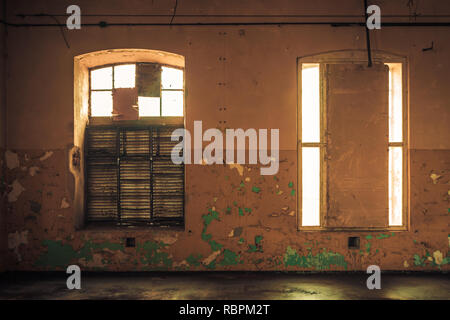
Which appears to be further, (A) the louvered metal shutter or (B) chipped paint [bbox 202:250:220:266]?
(A) the louvered metal shutter

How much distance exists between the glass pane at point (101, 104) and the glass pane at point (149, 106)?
489 millimetres

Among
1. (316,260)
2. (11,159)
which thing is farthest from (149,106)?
(316,260)

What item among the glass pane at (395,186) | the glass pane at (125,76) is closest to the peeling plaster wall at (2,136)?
the glass pane at (125,76)

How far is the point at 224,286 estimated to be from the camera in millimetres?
3893

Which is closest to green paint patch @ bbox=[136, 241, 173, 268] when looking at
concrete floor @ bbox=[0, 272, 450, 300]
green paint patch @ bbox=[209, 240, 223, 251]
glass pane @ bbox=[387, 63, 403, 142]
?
concrete floor @ bbox=[0, 272, 450, 300]

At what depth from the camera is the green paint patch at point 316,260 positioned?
4.41 m

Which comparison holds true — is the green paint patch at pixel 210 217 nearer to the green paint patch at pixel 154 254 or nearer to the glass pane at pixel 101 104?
the green paint patch at pixel 154 254

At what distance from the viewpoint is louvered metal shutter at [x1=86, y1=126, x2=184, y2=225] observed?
4824 millimetres

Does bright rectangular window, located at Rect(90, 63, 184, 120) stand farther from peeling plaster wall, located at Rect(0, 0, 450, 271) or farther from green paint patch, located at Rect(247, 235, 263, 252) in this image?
green paint patch, located at Rect(247, 235, 263, 252)

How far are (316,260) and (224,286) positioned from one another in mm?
1395

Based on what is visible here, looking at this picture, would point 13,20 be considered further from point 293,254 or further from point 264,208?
point 293,254

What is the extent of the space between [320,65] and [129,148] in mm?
3096

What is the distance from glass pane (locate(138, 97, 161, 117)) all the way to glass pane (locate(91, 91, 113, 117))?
0.49 metres
